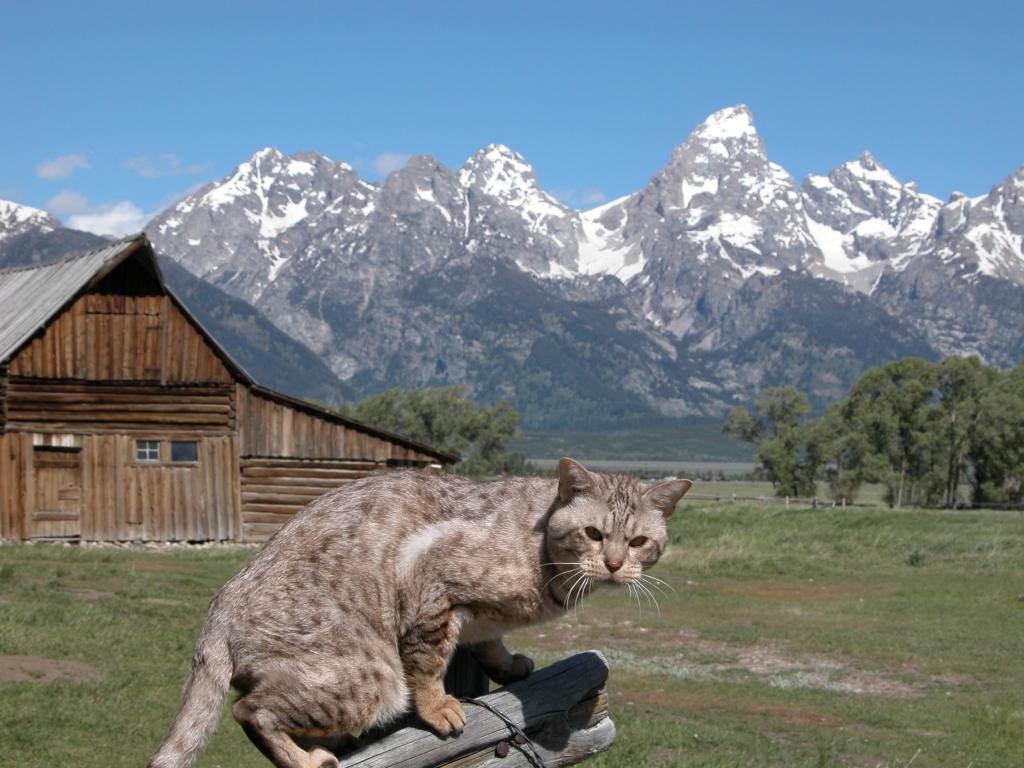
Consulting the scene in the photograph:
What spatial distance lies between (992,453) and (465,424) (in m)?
46.6

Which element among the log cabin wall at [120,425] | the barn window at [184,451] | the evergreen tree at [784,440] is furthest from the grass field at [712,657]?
the evergreen tree at [784,440]

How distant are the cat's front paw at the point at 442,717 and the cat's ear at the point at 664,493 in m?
1.24

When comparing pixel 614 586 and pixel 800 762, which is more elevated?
pixel 614 586

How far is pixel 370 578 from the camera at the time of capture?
4805mm

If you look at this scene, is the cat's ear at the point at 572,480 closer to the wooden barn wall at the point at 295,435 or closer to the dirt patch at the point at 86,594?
the dirt patch at the point at 86,594

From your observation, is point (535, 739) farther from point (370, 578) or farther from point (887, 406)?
point (887, 406)

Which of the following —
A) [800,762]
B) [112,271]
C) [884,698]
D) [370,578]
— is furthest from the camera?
[112,271]

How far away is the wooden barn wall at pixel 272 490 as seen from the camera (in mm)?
35719

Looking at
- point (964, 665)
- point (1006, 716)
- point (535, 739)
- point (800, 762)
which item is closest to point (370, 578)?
point (535, 739)

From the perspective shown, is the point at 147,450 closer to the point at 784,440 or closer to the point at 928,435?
the point at 928,435

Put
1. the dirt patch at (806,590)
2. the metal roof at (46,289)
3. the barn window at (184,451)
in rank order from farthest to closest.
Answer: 1. the barn window at (184,451)
2. the metal roof at (46,289)
3. the dirt patch at (806,590)

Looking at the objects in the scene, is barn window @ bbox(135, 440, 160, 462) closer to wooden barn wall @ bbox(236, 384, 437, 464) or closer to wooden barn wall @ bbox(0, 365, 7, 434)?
wooden barn wall @ bbox(236, 384, 437, 464)

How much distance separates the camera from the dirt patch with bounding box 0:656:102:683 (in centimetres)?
1415

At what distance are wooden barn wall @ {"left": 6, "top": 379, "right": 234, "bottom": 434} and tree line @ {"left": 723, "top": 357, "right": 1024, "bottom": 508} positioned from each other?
7769 cm
